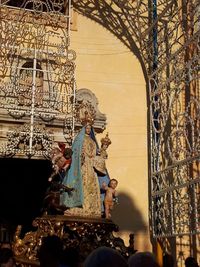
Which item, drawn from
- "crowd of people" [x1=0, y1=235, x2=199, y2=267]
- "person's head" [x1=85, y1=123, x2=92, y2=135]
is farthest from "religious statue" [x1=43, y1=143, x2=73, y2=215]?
"crowd of people" [x1=0, y1=235, x2=199, y2=267]

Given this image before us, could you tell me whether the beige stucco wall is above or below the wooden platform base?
above

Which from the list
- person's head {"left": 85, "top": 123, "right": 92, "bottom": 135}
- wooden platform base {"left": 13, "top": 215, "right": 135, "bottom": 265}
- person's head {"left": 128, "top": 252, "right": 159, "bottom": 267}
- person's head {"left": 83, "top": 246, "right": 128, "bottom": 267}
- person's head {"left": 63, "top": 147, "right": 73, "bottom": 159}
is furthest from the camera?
person's head {"left": 85, "top": 123, "right": 92, "bottom": 135}

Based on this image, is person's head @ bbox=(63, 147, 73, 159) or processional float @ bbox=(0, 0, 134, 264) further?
processional float @ bbox=(0, 0, 134, 264)

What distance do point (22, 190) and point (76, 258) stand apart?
5.97 m

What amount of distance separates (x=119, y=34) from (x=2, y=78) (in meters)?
2.27

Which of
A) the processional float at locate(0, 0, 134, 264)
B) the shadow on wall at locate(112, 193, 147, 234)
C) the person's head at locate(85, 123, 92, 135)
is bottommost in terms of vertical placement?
the shadow on wall at locate(112, 193, 147, 234)

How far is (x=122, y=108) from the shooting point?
8.71 meters

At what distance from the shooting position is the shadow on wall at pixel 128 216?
8258mm

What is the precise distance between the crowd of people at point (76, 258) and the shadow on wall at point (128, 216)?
525cm

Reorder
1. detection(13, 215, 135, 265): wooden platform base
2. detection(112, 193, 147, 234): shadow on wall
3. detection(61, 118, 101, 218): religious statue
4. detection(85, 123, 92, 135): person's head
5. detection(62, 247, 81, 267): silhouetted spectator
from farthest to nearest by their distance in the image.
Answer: detection(112, 193, 147, 234): shadow on wall < detection(85, 123, 92, 135): person's head < detection(61, 118, 101, 218): religious statue < detection(13, 215, 135, 265): wooden platform base < detection(62, 247, 81, 267): silhouetted spectator

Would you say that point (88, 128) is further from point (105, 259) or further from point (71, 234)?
point (105, 259)

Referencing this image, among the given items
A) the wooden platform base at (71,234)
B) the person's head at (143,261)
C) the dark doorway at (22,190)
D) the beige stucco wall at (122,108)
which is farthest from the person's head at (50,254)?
the beige stucco wall at (122,108)

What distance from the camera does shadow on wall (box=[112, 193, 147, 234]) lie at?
27.1ft

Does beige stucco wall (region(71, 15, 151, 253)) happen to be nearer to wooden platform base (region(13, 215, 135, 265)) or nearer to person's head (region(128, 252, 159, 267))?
wooden platform base (region(13, 215, 135, 265))
